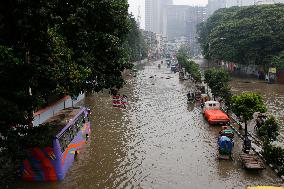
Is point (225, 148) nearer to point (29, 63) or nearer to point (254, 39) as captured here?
point (29, 63)

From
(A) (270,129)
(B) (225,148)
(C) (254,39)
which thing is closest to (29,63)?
(B) (225,148)

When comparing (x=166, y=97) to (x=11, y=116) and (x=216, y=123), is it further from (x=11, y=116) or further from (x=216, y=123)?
(x=11, y=116)

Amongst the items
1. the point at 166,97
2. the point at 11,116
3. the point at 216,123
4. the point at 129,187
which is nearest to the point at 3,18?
the point at 11,116

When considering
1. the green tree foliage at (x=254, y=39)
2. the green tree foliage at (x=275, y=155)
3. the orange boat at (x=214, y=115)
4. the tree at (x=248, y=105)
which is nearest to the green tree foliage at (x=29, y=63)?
→ the tree at (x=248, y=105)

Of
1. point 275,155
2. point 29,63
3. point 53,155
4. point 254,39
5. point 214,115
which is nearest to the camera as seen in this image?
point 29,63

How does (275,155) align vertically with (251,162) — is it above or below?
above
